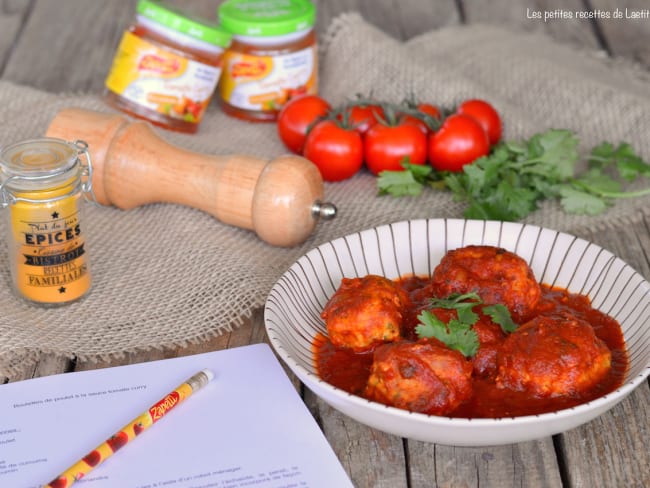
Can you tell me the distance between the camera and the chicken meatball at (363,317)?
1.76 meters

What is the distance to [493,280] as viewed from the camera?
1869 millimetres

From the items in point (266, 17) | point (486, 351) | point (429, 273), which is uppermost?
point (266, 17)

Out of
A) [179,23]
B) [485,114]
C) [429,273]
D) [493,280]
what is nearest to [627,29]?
[485,114]

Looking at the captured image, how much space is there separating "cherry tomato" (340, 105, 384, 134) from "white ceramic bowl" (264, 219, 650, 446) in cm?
66

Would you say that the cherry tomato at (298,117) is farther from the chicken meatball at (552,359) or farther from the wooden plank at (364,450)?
the chicken meatball at (552,359)

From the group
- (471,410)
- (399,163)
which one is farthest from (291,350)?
(399,163)

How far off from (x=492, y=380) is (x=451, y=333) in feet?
0.39

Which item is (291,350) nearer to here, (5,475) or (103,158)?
(5,475)

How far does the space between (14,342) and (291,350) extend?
0.64 metres

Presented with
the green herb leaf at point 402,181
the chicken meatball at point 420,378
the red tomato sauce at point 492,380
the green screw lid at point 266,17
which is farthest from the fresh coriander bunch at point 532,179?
the chicken meatball at point 420,378

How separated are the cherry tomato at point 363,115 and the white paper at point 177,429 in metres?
0.97

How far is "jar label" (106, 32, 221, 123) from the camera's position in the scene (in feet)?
8.98

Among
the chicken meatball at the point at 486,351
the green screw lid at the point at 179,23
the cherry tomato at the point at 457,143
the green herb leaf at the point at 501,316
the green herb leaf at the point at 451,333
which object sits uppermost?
the green screw lid at the point at 179,23

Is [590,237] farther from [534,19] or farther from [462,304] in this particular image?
[534,19]
